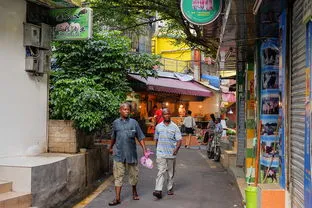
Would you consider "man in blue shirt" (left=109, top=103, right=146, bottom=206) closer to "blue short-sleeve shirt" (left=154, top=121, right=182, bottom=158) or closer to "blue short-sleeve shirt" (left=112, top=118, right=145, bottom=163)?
"blue short-sleeve shirt" (left=112, top=118, right=145, bottom=163)

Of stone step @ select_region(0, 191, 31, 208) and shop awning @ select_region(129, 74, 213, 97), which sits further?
shop awning @ select_region(129, 74, 213, 97)

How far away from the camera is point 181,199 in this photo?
28.9 feet

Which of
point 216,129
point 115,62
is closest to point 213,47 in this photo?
point 216,129

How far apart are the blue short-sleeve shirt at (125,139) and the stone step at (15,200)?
77.9 inches

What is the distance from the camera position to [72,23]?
9305 mm

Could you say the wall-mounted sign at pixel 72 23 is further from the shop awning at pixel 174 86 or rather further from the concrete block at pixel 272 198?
the shop awning at pixel 174 86

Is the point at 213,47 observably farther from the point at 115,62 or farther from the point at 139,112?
the point at 139,112

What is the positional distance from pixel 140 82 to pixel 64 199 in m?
12.7

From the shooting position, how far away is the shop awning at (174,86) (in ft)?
70.1

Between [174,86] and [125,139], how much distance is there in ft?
49.2

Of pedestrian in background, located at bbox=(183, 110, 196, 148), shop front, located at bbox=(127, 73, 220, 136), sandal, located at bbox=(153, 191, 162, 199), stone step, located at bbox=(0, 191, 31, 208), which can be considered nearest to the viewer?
stone step, located at bbox=(0, 191, 31, 208)

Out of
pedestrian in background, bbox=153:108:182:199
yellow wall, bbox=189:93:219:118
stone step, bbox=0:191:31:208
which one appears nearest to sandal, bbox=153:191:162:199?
pedestrian in background, bbox=153:108:182:199

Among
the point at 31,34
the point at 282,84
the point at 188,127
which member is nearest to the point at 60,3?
the point at 31,34

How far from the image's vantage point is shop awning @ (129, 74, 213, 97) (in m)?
21.4
